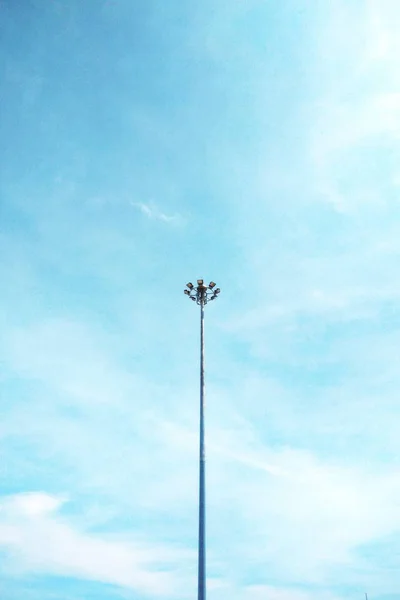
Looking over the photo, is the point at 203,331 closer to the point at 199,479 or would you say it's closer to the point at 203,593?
the point at 199,479

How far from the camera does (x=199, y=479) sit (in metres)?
29.1

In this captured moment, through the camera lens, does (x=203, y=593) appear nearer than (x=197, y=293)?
Yes

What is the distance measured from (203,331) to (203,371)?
10.2 feet

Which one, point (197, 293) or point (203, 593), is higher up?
point (197, 293)

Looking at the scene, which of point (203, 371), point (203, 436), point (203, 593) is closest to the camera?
point (203, 593)

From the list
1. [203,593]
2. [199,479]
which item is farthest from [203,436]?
[203,593]

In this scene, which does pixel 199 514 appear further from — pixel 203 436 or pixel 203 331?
pixel 203 331

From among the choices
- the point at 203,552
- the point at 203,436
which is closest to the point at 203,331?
the point at 203,436

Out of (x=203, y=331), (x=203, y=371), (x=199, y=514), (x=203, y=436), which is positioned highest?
(x=203, y=331)

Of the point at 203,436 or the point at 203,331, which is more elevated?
the point at 203,331

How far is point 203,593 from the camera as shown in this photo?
83.3ft

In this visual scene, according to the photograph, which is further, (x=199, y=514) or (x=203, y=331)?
(x=203, y=331)

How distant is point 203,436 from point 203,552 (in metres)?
6.44

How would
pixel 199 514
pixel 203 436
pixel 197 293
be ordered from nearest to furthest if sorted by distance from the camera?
pixel 199 514 → pixel 203 436 → pixel 197 293
